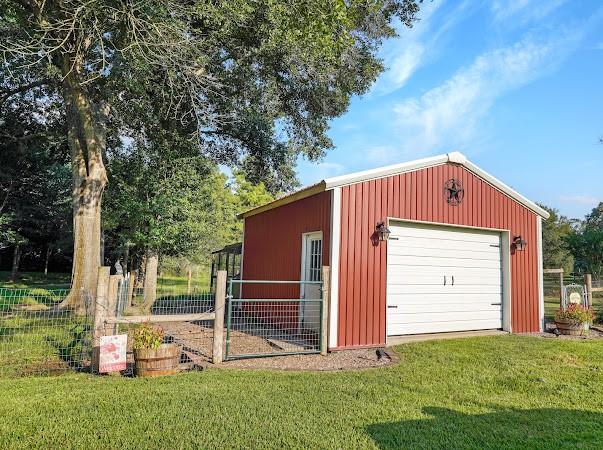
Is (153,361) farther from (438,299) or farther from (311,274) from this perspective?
(438,299)

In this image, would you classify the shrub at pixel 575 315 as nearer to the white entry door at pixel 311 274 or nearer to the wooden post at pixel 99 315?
the white entry door at pixel 311 274

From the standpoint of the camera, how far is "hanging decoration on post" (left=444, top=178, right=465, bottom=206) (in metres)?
7.50

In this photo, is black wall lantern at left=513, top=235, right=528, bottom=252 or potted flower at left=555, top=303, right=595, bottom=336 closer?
potted flower at left=555, top=303, right=595, bottom=336

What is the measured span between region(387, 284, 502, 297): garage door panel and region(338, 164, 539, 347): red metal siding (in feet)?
1.24

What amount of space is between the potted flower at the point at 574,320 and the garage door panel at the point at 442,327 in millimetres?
1184

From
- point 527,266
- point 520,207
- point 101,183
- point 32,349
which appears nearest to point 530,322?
point 527,266

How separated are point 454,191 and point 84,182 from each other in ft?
28.3

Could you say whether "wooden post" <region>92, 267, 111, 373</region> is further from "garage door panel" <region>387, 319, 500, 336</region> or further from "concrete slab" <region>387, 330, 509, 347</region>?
"garage door panel" <region>387, 319, 500, 336</region>

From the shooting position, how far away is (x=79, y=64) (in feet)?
28.4

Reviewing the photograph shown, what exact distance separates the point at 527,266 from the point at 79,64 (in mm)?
10491

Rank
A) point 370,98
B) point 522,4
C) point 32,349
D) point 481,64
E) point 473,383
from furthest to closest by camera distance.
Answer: point 370,98, point 481,64, point 522,4, point 32,349, point 473,383

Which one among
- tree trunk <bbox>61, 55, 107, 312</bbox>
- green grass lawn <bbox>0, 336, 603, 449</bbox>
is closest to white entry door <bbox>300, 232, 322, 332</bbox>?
green grass lawn <bbox>0, 336, 603, 449</bbox>

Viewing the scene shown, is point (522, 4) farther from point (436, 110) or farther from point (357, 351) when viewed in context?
point (357, 351)

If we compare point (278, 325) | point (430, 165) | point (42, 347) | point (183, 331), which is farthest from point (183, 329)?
point (430, 165)
